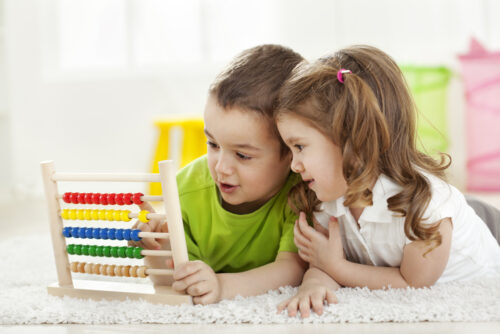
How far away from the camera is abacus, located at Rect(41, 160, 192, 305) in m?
1.20

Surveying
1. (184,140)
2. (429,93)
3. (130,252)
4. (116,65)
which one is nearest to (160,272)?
(130,252)

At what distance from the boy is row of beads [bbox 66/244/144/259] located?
7 cm

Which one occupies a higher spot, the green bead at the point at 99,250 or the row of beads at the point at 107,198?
the row of beads at the point at 107,198

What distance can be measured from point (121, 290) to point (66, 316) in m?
0.13

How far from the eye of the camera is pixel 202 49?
11.4 ft

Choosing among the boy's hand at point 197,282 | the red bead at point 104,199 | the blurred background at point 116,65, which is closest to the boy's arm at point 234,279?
the boy's hand at point 197,282

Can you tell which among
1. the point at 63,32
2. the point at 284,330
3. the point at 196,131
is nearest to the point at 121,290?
the point at 284,330

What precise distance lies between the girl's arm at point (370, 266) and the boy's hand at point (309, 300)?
0.09 m

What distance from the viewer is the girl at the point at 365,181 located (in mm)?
1186

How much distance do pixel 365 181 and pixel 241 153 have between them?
248 mm

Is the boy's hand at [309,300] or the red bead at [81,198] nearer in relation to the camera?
the boy's hand at [309,300]

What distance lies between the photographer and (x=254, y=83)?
1.26 m

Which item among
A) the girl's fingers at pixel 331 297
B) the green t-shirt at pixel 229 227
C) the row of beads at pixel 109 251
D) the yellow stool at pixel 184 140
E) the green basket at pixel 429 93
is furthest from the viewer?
the green basket at pixel 429 93

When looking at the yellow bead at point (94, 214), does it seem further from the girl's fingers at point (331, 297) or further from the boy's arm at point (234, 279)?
the girl's fingers at point (331, 297)
